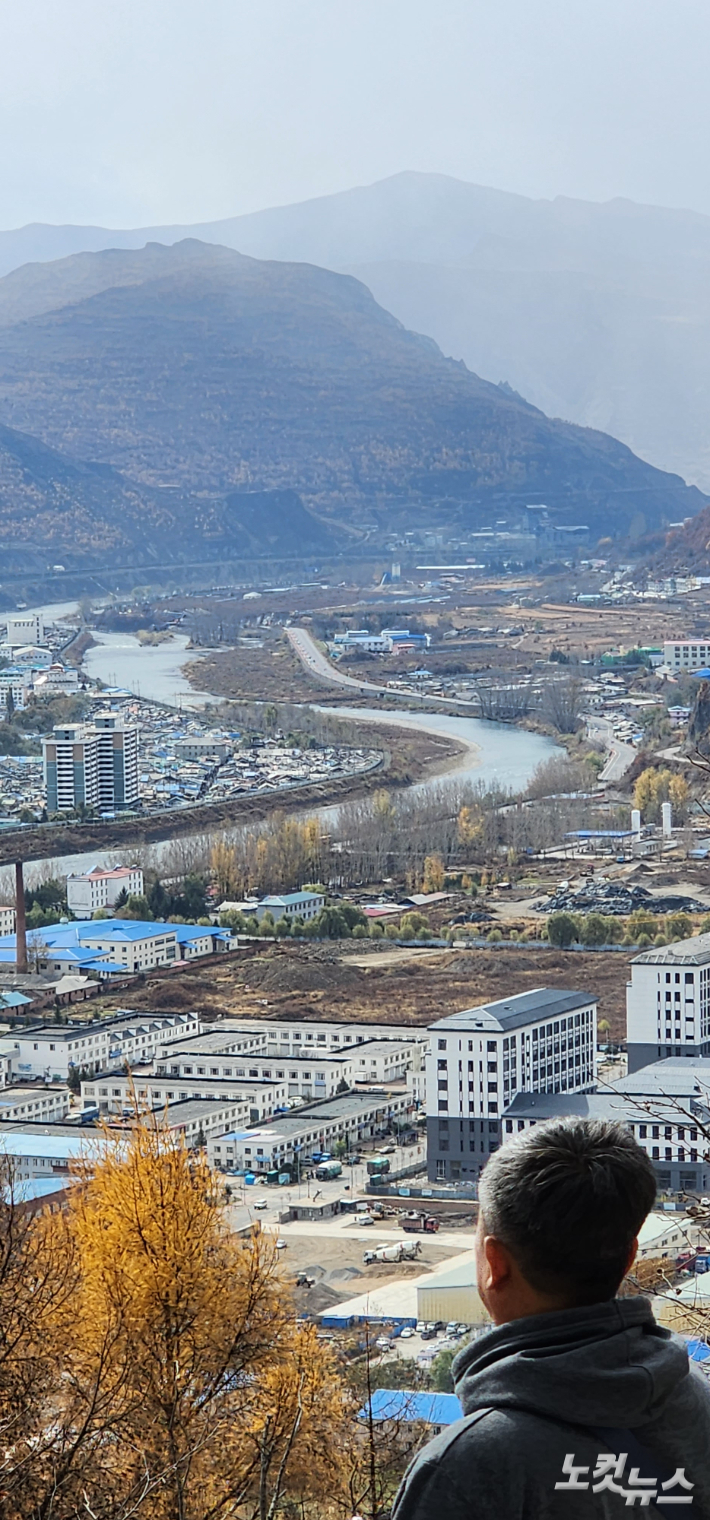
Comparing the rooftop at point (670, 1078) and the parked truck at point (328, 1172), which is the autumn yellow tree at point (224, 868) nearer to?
the rooftop at point (670, 1078)

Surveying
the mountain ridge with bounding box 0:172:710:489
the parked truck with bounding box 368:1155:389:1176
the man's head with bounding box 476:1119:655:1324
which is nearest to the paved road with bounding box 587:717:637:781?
the parked truck with bounding box 368:1155:389:1176

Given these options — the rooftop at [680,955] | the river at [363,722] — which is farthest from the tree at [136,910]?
the rooftop at [680,955]

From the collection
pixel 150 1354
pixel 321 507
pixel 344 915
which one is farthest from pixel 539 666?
pixel 321 507

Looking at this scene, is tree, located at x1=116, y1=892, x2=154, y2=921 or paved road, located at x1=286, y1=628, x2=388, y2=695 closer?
tree, located at x1=116, y1=892, x2=154, y2=921

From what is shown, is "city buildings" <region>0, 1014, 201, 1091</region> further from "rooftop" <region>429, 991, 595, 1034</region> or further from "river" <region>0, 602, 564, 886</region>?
"river" <region>0, 602, 564, 886</region>

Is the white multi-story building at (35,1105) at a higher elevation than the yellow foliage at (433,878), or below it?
higher

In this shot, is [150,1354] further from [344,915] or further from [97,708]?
[97,708]
